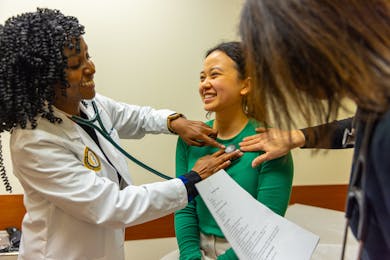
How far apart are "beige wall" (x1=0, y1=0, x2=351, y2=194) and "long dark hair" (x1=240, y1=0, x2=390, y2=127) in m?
1.44

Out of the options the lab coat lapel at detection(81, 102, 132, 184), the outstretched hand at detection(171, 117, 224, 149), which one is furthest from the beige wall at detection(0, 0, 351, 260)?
the outstretched hand at detection(171, 117, 224, 149)

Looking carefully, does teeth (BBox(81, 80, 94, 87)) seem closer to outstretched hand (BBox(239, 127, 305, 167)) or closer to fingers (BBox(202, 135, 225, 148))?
fingers (BBox(202, 135, 225, 148))

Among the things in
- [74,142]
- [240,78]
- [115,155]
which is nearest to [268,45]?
[240,78]

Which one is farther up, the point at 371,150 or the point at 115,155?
the point at 371,150

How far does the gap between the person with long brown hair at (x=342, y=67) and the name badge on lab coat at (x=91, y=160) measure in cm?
78

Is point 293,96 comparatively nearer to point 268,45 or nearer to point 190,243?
point 268,45

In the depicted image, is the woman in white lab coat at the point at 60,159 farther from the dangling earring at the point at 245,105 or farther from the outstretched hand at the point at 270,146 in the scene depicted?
the dangling earring at the point at 245,105

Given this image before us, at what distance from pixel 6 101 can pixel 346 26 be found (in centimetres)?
98

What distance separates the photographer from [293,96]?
0.60m

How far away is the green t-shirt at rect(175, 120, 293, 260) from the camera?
3.91 feet

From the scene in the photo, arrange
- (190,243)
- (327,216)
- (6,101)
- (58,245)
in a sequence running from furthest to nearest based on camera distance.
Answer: (327,216), (190,243), (58,245), (6,101)

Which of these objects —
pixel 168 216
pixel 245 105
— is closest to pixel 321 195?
pixel 168 216

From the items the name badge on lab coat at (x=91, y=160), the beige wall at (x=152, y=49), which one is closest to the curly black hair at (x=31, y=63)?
the name badge on lab coat at (x=91, y=160)

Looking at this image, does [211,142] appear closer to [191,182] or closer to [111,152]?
[191,182]
